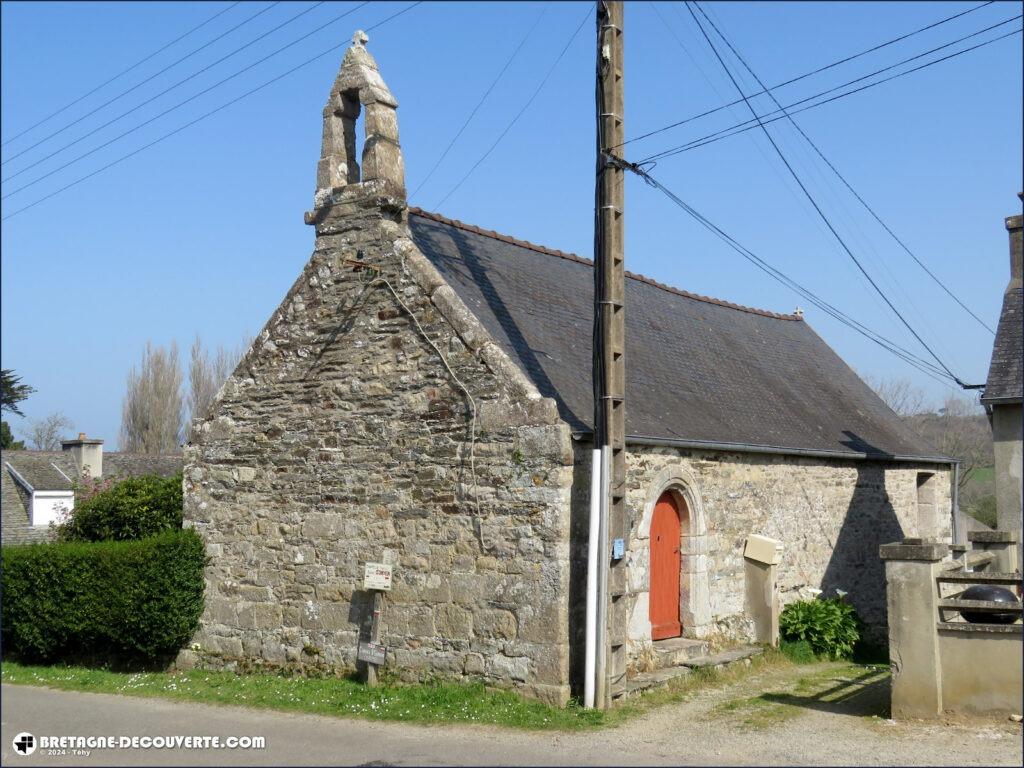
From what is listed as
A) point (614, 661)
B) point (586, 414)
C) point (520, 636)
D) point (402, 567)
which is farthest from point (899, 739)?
point (402, 567)

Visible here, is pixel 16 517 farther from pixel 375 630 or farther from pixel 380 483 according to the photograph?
pixel 375 630

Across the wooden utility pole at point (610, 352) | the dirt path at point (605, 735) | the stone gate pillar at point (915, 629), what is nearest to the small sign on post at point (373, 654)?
the dirt path at point (605, 735)

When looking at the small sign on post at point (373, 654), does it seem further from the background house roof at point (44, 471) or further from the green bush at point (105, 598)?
the background house roof at point (44, 471)

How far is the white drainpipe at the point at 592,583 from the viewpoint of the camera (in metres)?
9.23

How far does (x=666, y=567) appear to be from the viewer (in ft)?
38.2

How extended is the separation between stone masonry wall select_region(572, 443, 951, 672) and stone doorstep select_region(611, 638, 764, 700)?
0.97 ft

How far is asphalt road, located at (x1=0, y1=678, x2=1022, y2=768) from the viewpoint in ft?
25.0

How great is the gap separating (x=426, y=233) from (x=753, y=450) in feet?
16.0

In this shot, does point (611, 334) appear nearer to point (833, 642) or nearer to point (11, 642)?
point (833, 642)

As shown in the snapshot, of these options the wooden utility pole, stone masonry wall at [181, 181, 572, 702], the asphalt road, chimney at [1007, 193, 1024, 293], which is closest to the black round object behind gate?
the asphalt road

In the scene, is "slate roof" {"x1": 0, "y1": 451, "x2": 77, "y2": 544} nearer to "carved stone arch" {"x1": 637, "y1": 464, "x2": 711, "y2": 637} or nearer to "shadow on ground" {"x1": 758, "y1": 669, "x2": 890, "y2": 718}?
"carved stone arch" {"x1": 637, "y1": 464, "x2": 711, "y2": 637}

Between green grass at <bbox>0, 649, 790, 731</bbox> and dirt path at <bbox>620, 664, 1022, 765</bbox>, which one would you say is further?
green grass at <bbox>0, 649, 790, 731</bbox>

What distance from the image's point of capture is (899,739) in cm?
805

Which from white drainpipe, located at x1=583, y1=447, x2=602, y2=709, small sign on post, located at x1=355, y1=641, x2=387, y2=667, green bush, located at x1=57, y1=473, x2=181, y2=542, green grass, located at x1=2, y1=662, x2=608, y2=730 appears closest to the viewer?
green grass, located at x1=2, y1=662, x2=608, y2=730
